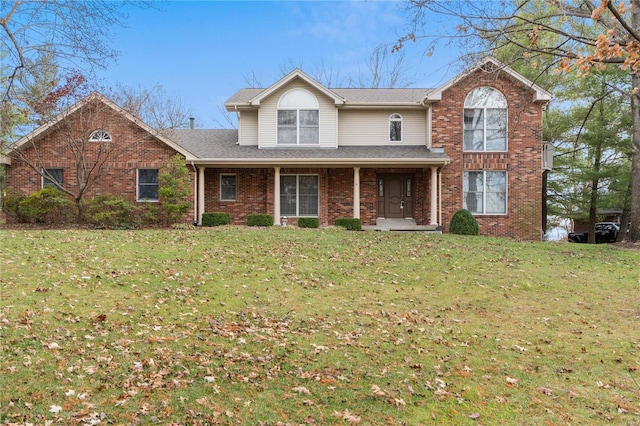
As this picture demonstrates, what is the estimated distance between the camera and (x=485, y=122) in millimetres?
17766

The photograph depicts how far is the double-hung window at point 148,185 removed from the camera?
17.2m

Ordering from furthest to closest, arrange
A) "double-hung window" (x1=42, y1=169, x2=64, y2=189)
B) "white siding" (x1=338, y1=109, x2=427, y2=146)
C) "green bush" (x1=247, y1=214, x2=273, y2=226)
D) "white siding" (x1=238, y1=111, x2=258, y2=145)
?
"white siding" (x1=238, y1=111, x2=258, y2=145), "white siding" (x1=338, y1=109, x2=427, y2=146), "green bush" (x1=247, y1=214, x2=273, y2=226), "double-hung window" (x1=42, y1=169, x2=64, y2=189)

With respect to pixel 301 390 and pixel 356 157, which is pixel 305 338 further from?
pixel 356 157

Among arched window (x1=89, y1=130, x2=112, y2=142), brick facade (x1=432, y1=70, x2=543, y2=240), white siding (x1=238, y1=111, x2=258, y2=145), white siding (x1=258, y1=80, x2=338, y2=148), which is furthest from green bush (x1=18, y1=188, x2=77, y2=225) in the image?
brick facade (x1=432, y1=70, x2=543, y2=240)

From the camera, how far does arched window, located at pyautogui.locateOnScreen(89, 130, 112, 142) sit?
54.4ft

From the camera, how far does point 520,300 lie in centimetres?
768

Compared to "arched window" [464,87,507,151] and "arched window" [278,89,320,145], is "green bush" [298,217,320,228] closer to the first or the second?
"arched window" [278,89,320,145]

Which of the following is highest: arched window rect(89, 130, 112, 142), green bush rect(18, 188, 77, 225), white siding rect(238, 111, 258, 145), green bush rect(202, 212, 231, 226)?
white siding rect(238, 111, 258, 145)

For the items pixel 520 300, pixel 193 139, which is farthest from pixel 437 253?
pixel 193 139

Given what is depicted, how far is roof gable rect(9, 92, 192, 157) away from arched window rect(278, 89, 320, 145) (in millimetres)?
4153

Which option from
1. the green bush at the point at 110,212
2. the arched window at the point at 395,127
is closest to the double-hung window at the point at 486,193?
the arched window at the point at 395,127

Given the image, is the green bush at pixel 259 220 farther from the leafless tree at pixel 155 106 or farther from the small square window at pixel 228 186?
the leafless tree at pixel 155 106

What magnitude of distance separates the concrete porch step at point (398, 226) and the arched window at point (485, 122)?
386 cm

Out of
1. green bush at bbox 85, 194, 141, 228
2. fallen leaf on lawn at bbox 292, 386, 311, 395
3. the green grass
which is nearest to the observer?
the green grass
